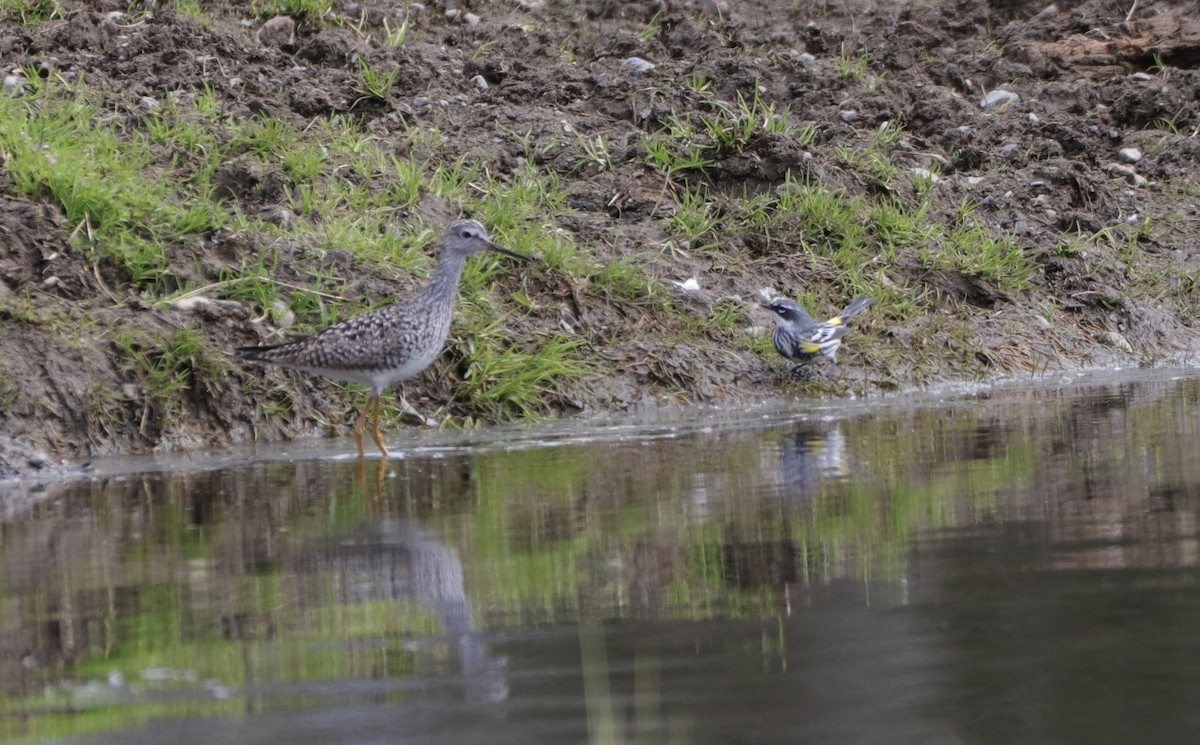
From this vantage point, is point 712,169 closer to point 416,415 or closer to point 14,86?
point 416,415

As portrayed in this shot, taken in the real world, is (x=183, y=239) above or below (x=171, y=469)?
above

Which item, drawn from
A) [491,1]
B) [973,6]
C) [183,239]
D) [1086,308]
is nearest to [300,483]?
[183,239]

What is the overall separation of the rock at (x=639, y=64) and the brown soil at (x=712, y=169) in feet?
0.34

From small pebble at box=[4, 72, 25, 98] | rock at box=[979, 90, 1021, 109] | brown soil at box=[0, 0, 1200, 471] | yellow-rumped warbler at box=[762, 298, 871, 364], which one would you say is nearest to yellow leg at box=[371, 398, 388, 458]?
brown soil at box=[0, 0, 1200, 471]

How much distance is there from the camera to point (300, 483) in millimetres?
6918

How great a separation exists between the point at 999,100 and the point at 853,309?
4.52 meters

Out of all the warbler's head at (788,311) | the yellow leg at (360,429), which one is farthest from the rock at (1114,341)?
the yellow leg at (360,429)

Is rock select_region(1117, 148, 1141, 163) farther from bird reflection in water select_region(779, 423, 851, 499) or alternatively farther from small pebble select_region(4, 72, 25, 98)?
small pebble select_region(4, 72, 25, 98)

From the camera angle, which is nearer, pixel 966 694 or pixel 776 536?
pixel 966 694

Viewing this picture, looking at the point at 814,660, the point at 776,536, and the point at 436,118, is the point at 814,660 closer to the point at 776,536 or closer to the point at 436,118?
the point at 776,536

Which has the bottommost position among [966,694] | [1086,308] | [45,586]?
[966,694]

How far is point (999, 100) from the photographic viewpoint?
1427cm

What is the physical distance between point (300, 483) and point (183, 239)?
2.91 meters

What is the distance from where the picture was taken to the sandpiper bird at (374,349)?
827 cm
